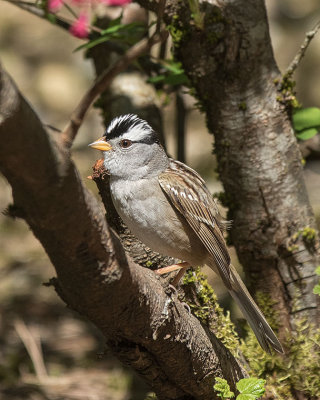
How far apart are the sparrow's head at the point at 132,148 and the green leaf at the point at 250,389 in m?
1.20

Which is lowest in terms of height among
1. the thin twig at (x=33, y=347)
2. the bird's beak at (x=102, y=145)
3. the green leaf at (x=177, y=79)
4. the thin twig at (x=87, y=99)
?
the thin twig at (x=33, y=347)

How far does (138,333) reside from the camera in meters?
2.45

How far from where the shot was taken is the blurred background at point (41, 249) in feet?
16.9

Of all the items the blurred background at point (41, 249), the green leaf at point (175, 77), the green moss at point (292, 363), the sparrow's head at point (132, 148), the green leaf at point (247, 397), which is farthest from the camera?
the blurred background at point (41, 249)

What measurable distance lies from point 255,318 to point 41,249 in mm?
4381

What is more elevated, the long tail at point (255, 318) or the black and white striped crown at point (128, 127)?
the black and white striped crown at point (128, 127)

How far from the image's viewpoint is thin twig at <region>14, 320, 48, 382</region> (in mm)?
5179

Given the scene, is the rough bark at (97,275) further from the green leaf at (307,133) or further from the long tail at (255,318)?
the green leaf at (307,133)

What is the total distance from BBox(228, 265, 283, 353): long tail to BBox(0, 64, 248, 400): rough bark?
0.93 ft

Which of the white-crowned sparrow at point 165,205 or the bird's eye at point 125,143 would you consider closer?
the white-crowned sparrow at point 165,205

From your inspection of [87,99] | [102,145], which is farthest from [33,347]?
[87,99]

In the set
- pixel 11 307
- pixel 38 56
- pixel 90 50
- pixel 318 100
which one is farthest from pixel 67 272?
pixel 38 56

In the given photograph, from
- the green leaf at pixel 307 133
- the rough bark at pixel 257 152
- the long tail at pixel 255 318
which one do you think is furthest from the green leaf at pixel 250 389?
the green leaf at pixel 307 133

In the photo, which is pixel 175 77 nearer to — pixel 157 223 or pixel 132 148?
pixel 132 148
